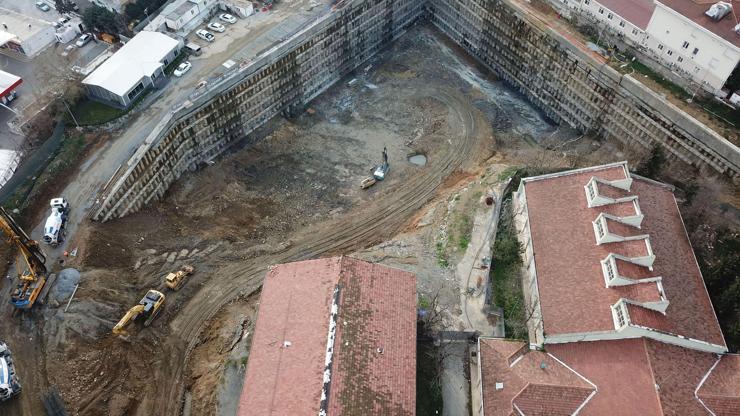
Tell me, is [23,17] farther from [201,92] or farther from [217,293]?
[217,293]

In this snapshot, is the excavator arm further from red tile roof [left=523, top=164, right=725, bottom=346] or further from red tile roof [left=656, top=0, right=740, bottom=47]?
red tile roof [left=656, top=0, right=740, bottom=47]

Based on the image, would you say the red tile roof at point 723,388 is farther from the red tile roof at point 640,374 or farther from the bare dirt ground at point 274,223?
the bare dirt ground at point 274,223

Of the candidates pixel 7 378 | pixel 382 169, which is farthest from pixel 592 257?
pixel 7 378

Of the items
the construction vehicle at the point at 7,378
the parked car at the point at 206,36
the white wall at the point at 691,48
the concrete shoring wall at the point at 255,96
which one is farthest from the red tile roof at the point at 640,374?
the parked car at the point at 206,36

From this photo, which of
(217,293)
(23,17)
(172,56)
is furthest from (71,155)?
(23,17)

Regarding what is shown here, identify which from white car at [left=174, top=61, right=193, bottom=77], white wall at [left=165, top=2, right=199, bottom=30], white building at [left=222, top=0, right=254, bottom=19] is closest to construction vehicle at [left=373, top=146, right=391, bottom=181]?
white car at [left=174, top=61, right=193, bottom=77]

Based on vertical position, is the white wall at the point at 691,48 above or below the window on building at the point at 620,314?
above

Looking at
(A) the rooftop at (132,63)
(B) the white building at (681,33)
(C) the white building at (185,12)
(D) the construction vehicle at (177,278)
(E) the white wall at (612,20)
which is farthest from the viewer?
(C) the white building at (185,12)
